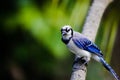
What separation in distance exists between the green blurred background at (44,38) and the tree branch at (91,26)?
0.92 feet

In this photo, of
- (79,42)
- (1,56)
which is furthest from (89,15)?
(1,56)

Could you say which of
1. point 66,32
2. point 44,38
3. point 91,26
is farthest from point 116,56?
point 66,32

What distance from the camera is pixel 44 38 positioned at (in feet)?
12.8

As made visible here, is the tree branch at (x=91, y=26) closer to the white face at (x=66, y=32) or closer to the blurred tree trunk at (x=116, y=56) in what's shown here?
the white face at (x=66, y=32)

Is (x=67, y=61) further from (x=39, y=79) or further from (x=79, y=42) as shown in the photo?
(x=79, y=42)

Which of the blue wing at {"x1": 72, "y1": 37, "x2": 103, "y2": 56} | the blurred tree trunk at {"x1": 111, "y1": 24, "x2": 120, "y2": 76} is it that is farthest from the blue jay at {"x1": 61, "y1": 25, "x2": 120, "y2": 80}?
the blurred tree trunk at {"x1": 111, "y1": 24, "x2": 120, "y2": 76}

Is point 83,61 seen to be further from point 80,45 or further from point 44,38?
point 44,38

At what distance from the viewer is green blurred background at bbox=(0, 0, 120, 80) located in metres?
3.91

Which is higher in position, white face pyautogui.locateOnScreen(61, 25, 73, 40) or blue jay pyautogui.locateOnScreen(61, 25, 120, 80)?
white face pyautogui.locateOnScreen(61, 25, 73, 40)

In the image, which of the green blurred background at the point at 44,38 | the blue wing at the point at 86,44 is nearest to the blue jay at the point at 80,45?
the blue wing at the point at 86,44

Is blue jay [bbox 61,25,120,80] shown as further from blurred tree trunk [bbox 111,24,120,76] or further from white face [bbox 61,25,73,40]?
blurred tree trunk [bbox 111,24,120,76]

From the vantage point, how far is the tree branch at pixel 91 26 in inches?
130

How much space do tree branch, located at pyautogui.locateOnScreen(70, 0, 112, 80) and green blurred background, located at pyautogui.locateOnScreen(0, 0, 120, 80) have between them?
0.28 metres

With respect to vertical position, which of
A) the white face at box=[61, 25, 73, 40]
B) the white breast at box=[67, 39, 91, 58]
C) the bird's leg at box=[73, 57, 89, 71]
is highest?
the white face at box=[61, 25, 73, 40]
